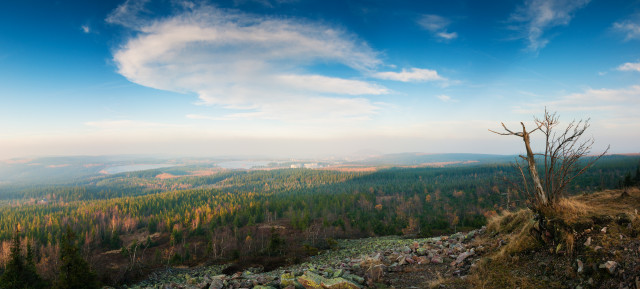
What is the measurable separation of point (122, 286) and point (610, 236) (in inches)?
1610

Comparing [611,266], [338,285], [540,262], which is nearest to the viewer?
[611,266]

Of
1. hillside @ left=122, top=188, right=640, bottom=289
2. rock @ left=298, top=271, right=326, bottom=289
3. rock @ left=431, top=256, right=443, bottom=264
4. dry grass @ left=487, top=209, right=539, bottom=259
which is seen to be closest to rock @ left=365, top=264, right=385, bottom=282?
hillside @ left=122, top=188, right=640, bottom=289

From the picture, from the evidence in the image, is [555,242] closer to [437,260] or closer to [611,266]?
[611,266]

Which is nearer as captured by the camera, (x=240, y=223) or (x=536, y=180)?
(x=536, y=180)

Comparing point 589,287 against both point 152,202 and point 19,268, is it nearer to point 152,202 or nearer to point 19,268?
point 19,268

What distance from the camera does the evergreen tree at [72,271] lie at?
75.6ft

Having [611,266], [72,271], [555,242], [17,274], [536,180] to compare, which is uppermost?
[536,180]

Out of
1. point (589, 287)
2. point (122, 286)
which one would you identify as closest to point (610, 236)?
point (589, 287)

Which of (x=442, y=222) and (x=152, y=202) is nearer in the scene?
(x=442, y=222)

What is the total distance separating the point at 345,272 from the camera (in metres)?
13.2

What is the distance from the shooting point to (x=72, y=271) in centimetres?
2339

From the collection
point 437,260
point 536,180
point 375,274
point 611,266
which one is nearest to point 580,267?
point 611,266

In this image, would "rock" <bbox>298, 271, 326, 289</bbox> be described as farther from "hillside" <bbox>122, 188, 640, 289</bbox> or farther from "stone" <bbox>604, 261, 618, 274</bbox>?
"stone" <bbox>604, 261, 618, 274</bbox>

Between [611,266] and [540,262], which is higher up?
[611,266]
